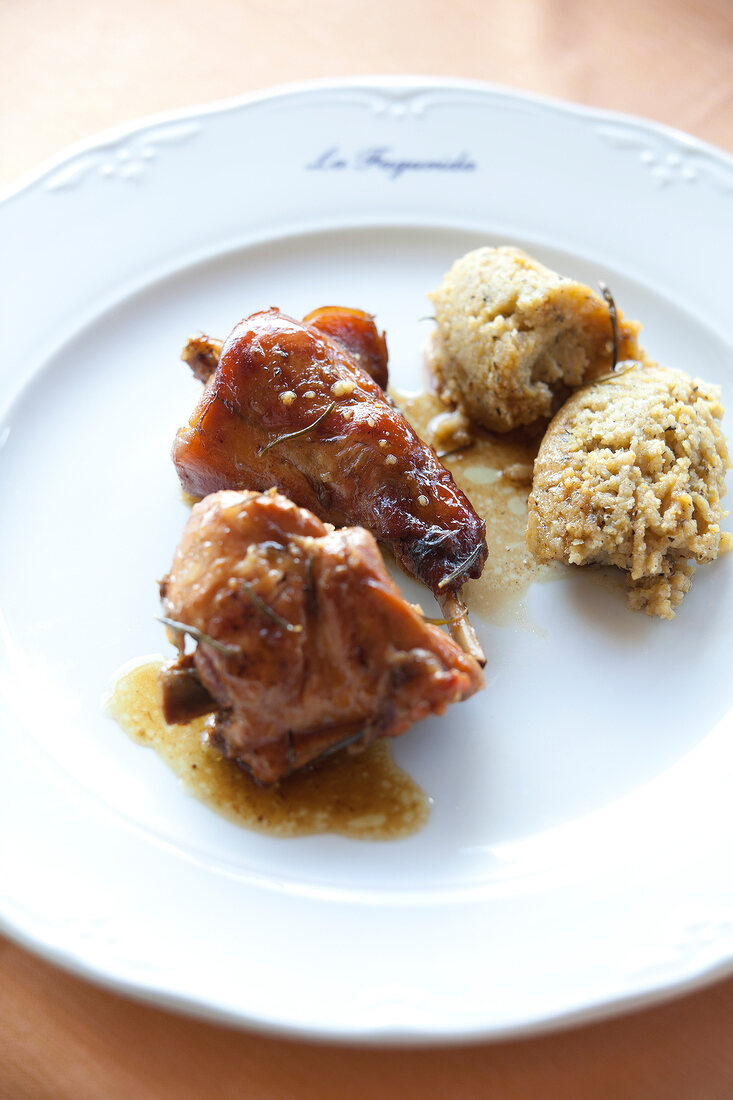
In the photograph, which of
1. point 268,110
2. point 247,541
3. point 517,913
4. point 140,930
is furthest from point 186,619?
point 268,110

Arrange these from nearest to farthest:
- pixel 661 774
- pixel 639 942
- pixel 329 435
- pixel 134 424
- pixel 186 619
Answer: pixel 639 942 → pixel 186 619 → pixel 661 774 → pixel 329 435 → pixel 134 424

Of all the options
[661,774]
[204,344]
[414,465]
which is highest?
[204,344]

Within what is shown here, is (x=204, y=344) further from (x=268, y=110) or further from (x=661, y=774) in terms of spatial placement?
(x=661, y=774)

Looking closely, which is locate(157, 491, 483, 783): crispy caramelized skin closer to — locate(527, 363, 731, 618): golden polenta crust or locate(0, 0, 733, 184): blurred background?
locate(527, 363, 731, 618): golden polenta crust

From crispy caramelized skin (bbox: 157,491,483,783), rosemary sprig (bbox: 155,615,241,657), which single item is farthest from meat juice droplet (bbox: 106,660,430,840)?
rosemary sprig (bbox: 155,615,241,657)

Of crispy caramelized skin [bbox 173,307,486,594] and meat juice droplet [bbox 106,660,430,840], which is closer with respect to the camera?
meat juice droplet [bbox 106,660,430,840]

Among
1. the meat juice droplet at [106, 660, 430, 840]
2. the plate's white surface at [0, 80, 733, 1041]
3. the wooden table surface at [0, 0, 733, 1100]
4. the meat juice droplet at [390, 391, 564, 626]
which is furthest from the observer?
the wooden table surface at [0, 0, 733, 1100]

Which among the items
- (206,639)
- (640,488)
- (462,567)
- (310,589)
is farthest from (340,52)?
(206,639)
